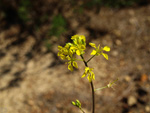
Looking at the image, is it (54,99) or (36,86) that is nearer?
(54,99)

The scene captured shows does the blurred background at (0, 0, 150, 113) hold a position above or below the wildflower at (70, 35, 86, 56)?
above

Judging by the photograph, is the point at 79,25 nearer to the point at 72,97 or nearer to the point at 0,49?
the point at 72,97

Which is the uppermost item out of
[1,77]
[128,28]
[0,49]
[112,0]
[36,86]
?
[0,49]

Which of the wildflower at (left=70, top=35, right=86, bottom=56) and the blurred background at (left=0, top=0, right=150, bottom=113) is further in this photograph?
the blurred background at (left=0, top=0, right=150, bottom=113)

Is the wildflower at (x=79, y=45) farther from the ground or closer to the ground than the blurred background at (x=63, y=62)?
closer to the ground

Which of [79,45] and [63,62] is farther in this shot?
[63,62]

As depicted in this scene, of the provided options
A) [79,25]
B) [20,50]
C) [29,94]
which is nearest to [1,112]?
[29,94]

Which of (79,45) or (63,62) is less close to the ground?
(63,62)

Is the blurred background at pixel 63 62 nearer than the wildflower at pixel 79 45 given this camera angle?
No
